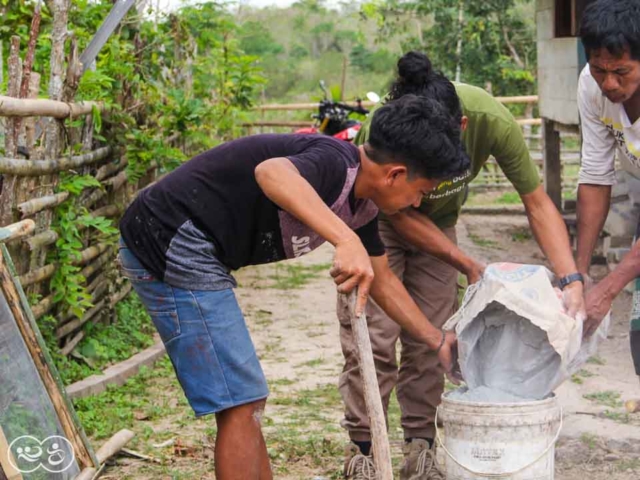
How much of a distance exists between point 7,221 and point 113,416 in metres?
1.05

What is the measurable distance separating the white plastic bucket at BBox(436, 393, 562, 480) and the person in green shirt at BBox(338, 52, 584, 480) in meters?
0.46

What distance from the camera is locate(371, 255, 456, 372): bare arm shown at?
3.26 m

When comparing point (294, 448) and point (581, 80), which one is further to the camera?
point (294, 448)

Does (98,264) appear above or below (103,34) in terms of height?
below

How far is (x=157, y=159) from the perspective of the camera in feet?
21.2

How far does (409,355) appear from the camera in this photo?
13.0 feet

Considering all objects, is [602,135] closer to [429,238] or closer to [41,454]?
[429,238]

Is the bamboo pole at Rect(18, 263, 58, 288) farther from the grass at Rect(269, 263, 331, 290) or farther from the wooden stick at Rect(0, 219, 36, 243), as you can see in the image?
the grass at Rect(269, 263, 331, 290)

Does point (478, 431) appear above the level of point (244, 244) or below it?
below

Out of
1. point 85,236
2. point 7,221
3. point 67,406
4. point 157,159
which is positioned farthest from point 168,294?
point 157,159

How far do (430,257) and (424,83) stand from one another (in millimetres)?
850

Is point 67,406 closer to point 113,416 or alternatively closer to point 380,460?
point 113,416

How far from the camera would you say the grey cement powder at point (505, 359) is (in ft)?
Answer: 11.0

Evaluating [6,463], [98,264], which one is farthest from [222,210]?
[98,264]
